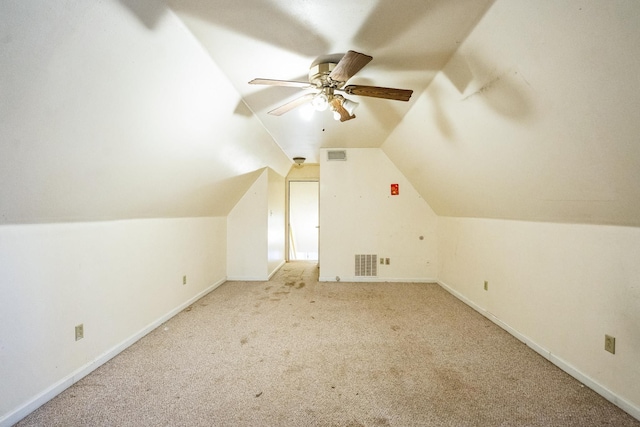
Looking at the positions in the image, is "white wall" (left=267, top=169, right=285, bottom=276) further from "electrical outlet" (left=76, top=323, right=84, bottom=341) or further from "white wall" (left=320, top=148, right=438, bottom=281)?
"electrical outlet" (left=76, top=323, right=84, bottom=341)

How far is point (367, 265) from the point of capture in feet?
15.0

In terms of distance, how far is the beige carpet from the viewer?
157 centimetres

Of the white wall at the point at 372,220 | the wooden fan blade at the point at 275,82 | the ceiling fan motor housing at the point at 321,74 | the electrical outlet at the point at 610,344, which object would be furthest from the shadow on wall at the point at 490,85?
the white wall at the point at 372,220

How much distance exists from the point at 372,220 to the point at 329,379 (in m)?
2.95

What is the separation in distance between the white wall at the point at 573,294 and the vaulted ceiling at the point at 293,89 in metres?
0.20

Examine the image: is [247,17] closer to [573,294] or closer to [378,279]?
[573,294]

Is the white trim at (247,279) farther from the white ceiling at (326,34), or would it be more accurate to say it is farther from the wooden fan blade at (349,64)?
the wooden fan blade at (349,64)

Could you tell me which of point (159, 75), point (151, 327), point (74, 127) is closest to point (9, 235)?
point (74, 127)

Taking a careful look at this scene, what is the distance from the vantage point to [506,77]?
161 centimetres

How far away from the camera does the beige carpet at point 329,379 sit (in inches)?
61.7

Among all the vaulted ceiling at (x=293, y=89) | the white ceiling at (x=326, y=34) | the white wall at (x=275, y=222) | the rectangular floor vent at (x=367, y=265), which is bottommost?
the rectangular floor vent at (x=367, y=265)

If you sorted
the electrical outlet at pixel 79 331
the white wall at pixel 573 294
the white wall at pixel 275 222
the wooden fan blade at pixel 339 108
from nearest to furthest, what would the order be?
1. the white wall at pixel 573 294
2. the electrical outlet at pixel 79 331
3. the wooden fan blade at pixel 339 108
4. the white wall at pixel 275 222

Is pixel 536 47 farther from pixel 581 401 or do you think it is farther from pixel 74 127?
pixel 74 127

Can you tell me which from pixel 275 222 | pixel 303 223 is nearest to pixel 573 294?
pixel 275 222
